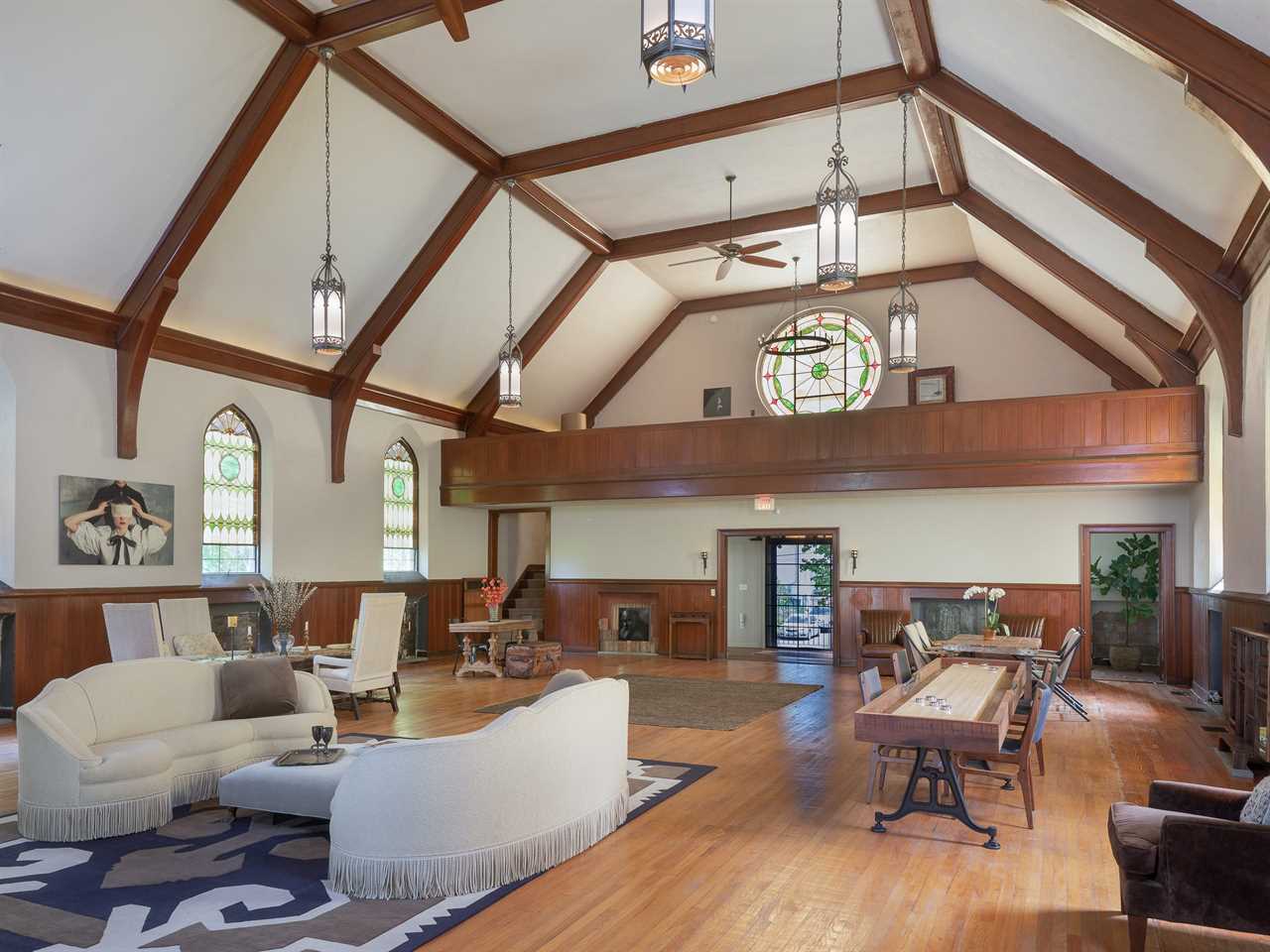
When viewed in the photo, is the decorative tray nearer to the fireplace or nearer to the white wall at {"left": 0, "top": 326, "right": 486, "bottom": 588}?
the white wall at {"left": 0, "top": 326, "right": 486, "bottom": 588}

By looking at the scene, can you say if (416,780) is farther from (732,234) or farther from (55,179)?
(732,234)

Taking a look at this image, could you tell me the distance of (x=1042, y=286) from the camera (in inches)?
466

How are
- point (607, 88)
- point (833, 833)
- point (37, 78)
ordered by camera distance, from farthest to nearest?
point (607, 88) < point (37, 78) < point (833, 833)

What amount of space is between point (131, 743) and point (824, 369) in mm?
11173

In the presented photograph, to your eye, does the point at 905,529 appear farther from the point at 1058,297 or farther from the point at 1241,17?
the point at 1241,17

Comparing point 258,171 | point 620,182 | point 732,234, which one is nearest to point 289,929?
point 258,171

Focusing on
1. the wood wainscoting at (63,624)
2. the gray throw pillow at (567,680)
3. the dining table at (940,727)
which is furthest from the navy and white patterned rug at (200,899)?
the wood wainscoting at (63,624)

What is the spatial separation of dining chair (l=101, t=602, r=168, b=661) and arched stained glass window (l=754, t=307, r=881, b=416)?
355 inches

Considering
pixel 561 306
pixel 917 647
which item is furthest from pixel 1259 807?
pixel 561 306

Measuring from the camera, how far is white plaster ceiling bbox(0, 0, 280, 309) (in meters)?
6.77

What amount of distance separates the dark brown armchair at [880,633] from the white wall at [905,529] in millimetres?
1077

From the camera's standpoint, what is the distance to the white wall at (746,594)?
593 inches

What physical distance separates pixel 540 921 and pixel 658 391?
1226 centimetres

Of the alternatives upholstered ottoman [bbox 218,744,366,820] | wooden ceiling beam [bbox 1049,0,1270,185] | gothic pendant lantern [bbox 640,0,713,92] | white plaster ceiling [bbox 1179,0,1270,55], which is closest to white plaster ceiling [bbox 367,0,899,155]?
wooden ceiling beam [bbox 1049,0,1270,185]
